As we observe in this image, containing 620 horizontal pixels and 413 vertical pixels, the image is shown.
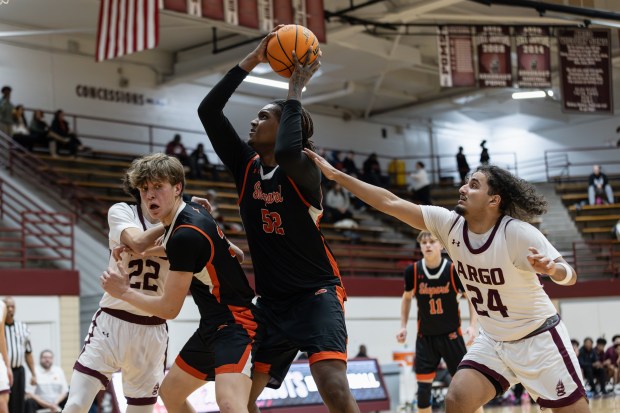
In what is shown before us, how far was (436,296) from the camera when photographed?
11.0 m

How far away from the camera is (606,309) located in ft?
84.7

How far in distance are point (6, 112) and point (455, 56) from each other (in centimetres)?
1039

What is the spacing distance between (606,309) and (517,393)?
7435 millimetres

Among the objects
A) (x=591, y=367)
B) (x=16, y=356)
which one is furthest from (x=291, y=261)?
(x=591, y=367)

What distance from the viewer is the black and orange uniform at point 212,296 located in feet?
17.8

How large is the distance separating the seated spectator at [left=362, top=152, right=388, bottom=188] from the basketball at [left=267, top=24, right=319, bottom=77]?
2285 centimetres

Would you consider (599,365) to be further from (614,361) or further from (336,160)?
(336,160)

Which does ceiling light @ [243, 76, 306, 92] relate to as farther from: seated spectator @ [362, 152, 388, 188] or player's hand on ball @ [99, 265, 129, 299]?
player's hand on ball @ [99, 265, 129, 299]

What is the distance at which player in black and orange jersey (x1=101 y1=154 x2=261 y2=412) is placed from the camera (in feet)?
17.7

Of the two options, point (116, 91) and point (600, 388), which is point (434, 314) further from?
point (116, 91)

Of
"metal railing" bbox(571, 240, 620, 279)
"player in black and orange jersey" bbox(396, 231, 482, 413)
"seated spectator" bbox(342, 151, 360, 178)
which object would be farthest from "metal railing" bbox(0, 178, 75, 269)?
"metal railing" bbox(571, 240, 620, 279)

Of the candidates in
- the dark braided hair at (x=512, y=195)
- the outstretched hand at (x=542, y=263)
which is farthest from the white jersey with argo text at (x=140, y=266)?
the outstretched hand at (x=542, y=263)

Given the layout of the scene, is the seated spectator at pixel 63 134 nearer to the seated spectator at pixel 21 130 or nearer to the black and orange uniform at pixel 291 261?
the seated spectator at pixel 21 130

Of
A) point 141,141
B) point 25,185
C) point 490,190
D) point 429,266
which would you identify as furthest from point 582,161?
point 490,190
